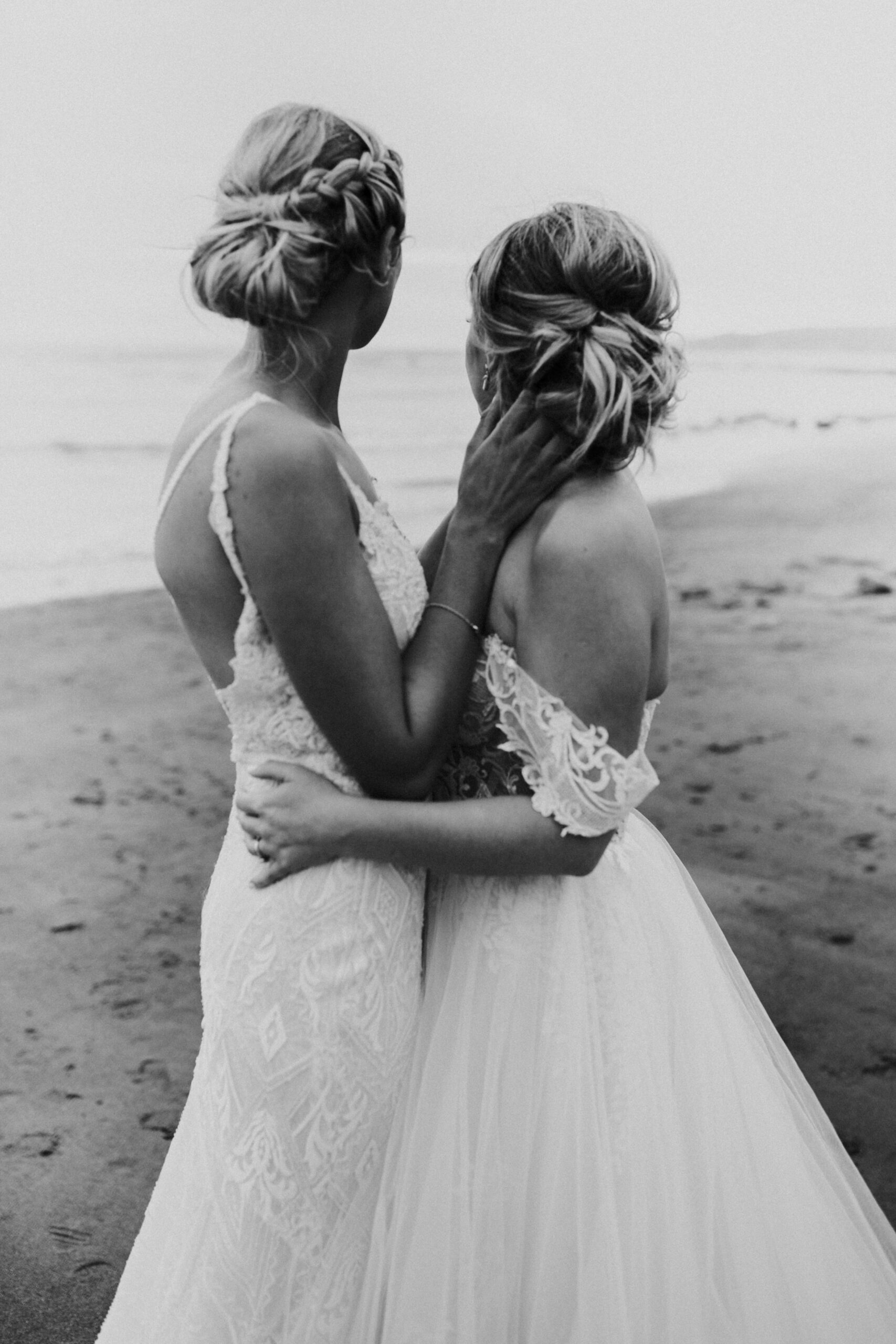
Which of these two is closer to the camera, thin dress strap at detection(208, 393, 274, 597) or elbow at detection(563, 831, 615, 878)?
thin dress strap at detection(208, 393, 274, 597)

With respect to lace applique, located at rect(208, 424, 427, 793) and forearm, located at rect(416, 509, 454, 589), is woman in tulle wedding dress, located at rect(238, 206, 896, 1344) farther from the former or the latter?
forearm, located at rect(416, 509, 454, 589)

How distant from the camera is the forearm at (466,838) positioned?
1577 mm

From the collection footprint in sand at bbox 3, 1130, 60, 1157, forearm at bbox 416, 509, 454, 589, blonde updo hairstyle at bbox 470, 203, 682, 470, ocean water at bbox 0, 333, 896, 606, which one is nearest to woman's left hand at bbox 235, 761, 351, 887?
forearm at bbox 416, 509, 454, 589

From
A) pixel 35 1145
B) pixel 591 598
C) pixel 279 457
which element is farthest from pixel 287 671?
pixel 35 1145

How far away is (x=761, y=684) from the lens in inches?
249

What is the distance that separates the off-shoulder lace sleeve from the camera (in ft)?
5.22

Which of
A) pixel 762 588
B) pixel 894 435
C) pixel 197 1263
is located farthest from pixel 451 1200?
pixel 894 435

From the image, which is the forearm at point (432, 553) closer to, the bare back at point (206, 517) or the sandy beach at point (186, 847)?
the bare back at point (206, 517)

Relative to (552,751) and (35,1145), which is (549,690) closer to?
(552,751)

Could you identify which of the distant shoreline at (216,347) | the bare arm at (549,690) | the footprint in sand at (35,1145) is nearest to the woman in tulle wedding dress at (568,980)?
the bare arm at (549,690)

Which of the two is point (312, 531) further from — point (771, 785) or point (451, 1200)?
point (771, 785)

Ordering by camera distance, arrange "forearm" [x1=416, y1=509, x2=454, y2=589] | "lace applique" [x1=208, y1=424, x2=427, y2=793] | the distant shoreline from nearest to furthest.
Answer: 1. "lace applique" [x1=208, y1=424, x2=427, y2=793]
2. "forearm" [x1=416, y1=509, x2=454, y2=589]
3. the distant shoreline

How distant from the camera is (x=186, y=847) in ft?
15.9

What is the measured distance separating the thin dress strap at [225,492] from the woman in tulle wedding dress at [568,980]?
0.29 m
